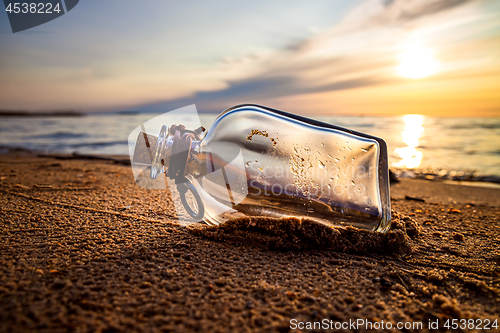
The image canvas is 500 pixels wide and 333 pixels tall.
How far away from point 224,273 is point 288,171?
52cm

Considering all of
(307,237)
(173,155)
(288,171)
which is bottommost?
(307,237)

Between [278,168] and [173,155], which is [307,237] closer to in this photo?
[278,168]

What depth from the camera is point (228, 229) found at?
4.04 ft

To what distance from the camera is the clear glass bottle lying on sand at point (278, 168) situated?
1.16 meters

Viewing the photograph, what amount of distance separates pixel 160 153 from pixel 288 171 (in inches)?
22.6

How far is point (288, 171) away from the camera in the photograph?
47.4 inches

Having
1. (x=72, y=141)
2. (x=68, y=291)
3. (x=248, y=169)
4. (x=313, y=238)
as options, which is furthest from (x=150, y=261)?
(x=72, y=141)

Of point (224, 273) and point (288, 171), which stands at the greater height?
point (288, 171)

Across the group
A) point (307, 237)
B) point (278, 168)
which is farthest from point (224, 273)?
point (278, 168)

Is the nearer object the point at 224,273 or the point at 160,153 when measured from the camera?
the point at 224,273

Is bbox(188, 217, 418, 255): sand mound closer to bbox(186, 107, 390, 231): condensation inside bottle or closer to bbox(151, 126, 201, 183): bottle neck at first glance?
bbox(186, 107, 390, 231): condensation inside bottle

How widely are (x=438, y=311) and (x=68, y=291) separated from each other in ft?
3.54

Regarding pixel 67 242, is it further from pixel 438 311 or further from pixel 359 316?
pixel 438 311

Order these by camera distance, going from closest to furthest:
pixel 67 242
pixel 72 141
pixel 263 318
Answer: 1. pixel 263 318
2. pixel 67 242
3. pixel 72 141
